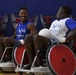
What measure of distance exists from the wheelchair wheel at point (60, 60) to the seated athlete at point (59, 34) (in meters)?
0.12

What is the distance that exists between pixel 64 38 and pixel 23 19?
1.28 m

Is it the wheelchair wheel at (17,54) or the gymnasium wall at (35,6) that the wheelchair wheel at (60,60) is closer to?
the wheelchair wheel at (17,54)

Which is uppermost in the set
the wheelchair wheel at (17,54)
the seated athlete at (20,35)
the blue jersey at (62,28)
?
the blue jersey at (62,28)

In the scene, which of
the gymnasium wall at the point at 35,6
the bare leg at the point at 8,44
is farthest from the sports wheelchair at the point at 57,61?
the gymnasium wall at the point at 35,6

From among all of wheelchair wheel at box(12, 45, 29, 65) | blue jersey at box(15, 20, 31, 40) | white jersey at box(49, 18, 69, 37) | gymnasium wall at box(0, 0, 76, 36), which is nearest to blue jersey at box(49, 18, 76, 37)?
white jersey at box(49, 18, 69, 37)

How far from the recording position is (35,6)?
18.9ft

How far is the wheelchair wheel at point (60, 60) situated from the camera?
3654 mm

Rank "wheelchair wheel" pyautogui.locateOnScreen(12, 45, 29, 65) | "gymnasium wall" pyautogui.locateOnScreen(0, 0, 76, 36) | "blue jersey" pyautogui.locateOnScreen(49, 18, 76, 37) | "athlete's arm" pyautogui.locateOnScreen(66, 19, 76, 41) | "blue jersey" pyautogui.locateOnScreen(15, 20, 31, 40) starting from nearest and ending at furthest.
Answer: "athlete's arm" pyautogui.locateOnScreen(66, 19, 76, 41)
"blue jersey" pyautogui.locateOnScreen(49, 18, 76, 37)
"wheelchair wheel" pyautogui.locateOnScreen(12, 45, 29, 65)
"blue jersey" pyautogui.locateOnScreen(15, 20, 31, 40)
"gymnasium wall" pyautogui.locateOnScreen(0, 0, 76, 36)

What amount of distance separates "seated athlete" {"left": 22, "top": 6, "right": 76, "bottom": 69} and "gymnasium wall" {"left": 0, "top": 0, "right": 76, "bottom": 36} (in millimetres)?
1385

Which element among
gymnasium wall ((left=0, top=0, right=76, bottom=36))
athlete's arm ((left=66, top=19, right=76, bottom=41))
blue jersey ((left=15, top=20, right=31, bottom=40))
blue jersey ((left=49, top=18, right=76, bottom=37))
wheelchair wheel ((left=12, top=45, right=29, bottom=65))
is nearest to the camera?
athlete's arm ((left=66, top=19, right=76, bottom=41))

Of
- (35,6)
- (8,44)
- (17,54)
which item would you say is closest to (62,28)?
(17,54)

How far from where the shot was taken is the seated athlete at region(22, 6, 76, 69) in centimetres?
371

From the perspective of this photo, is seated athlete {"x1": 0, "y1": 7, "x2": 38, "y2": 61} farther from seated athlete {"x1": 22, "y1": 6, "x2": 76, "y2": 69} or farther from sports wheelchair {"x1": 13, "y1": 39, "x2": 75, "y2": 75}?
sports wheelchair {"x1": 13, "y1": 39, "x2": 75, "y2": 75}

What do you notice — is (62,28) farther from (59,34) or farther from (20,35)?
(20,35)
